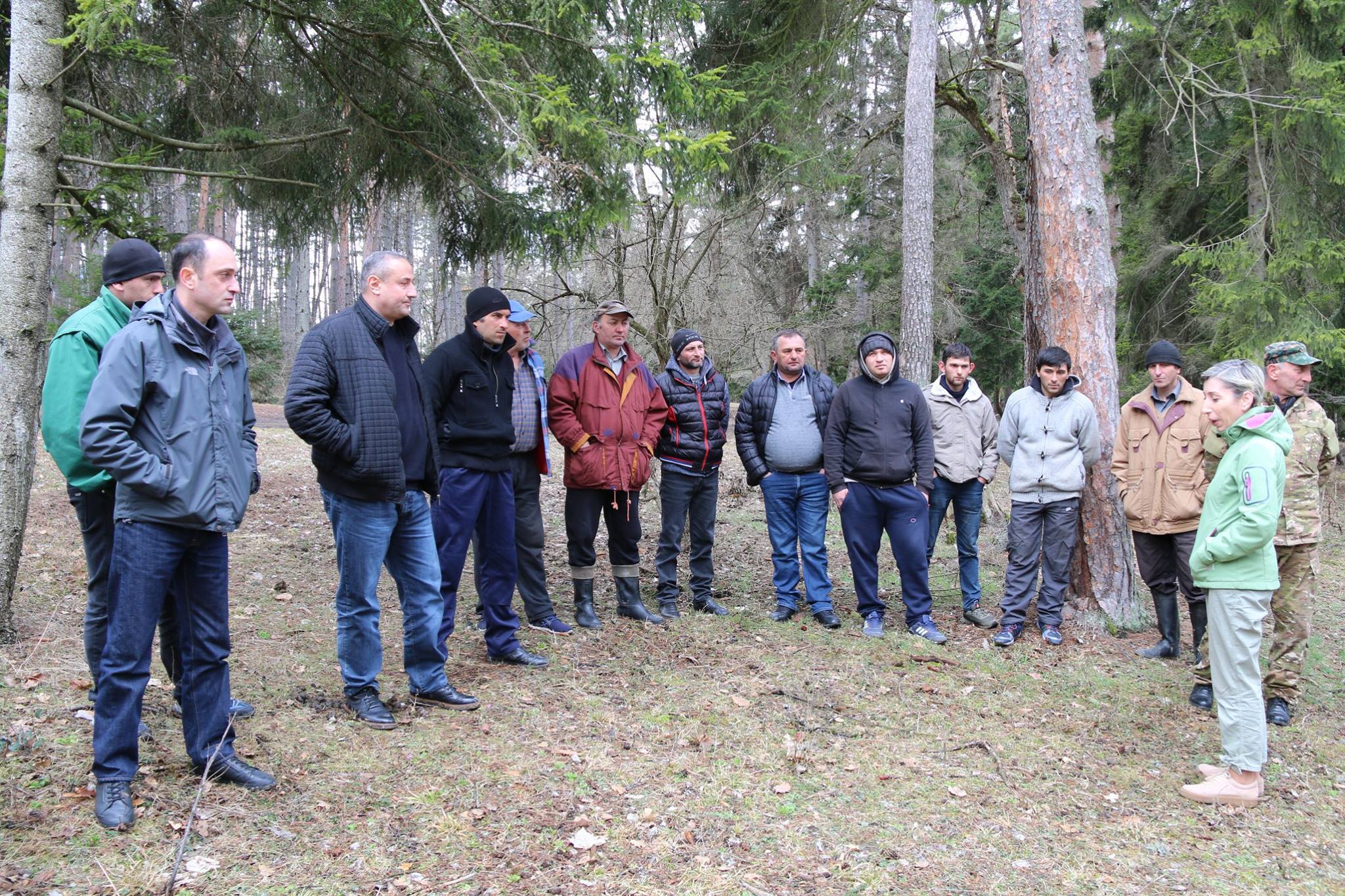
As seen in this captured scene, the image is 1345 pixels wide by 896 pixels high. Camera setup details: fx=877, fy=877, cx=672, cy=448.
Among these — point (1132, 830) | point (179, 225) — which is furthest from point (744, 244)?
point (179, 225)

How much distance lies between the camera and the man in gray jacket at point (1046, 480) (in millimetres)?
6359

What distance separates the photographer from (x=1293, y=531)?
494 cm

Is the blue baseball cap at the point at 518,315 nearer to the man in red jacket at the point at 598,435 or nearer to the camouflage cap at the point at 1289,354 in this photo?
the man in red jacket at the point at 598,435

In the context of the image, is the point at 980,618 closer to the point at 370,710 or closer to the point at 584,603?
the point at 584,603

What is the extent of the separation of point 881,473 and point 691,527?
62.0 inches

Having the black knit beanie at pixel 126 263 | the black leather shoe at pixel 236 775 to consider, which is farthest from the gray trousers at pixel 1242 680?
the black knit beanie at pixel 126 263

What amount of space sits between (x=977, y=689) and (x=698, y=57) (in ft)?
21.2

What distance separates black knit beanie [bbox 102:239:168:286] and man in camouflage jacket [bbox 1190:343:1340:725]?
18.3ft

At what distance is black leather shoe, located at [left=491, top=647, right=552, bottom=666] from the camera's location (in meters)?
5.44

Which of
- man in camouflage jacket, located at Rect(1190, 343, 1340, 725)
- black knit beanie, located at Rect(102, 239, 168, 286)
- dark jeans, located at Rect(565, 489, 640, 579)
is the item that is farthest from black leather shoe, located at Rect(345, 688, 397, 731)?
man in camouflage jacket, located at Rect(1190, 343, 1340, 725)

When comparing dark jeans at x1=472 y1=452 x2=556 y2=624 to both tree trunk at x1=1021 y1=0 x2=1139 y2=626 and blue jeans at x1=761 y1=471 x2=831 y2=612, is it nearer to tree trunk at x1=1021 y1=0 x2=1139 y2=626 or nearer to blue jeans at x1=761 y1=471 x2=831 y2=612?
blue jeans at x1=761 y1=471 x2=831 y2=612

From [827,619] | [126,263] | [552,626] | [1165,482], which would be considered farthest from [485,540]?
[1165,482]

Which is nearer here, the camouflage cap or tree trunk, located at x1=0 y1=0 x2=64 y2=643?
tree trunk, located at x1=0 y1=0 x2=64 y2=643

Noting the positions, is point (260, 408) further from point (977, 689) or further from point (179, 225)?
point (977, 689)
